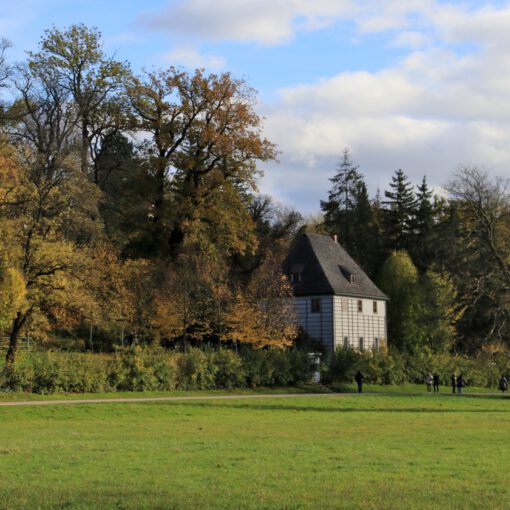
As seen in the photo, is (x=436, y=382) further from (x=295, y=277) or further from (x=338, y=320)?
(x=295, y=277)

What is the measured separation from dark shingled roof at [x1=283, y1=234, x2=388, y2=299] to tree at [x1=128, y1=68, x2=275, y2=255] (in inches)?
361

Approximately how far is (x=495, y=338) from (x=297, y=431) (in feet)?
91.4

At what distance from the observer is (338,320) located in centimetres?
6588

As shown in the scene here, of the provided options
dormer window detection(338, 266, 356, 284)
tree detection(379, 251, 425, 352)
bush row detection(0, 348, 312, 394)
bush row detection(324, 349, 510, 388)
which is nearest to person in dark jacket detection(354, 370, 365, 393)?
bush row detection(324, 349, 510, 388)

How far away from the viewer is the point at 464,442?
21.8 meters

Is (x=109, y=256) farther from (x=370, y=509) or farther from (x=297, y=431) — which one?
(x=370, y=509)

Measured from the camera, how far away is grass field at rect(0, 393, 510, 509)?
35.6ft

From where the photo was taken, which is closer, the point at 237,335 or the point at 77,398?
→ the point at 77,398

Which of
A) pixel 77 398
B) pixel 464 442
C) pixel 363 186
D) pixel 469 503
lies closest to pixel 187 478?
pixel 469 503

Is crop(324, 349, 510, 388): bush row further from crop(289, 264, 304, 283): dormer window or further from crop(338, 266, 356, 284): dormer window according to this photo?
crop(289, 264, 304, 283): dormer window

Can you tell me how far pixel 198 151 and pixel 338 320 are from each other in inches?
733

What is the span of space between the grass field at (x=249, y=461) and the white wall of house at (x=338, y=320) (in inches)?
1240

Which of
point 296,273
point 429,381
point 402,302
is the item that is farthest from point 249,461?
point 402,302

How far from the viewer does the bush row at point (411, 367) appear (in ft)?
185
